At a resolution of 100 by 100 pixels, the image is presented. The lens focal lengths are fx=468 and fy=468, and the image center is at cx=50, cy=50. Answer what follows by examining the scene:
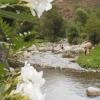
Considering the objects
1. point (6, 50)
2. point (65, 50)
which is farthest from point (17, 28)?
point (65, 50)

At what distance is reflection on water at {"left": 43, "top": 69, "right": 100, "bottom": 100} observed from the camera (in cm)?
1432

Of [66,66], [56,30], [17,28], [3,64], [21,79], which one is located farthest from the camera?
[56,30]

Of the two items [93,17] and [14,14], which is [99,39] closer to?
[93,17]

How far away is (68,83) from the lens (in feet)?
53.7

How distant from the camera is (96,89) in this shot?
15.1 meters

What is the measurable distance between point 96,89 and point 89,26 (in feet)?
53.2

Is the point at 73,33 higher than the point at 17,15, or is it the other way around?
the point at 17,15

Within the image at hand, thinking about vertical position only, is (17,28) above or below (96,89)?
above

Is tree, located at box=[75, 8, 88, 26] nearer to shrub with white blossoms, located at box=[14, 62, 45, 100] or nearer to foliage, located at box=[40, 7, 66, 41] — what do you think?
foliage, located at box=[40, 7, 66, 41]

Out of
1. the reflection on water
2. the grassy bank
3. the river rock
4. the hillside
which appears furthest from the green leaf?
the hillside

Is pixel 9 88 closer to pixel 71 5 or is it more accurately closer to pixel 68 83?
pixel 68 83

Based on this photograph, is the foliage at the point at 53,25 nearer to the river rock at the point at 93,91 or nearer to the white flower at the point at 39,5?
the river rock at the point at 93,91

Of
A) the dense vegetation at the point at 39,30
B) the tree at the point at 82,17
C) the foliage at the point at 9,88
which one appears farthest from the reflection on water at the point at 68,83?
the tree at the point at 82,17

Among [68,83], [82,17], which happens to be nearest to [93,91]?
[68,83]
